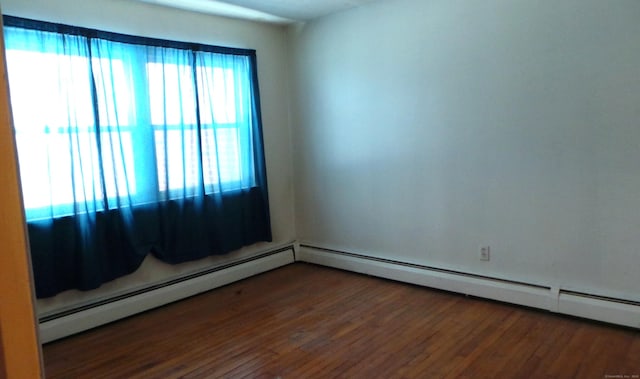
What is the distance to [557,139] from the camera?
2.95m

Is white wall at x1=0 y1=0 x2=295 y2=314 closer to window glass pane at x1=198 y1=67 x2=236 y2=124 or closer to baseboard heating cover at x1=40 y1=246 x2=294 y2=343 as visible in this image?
baseboard heating cover at x1=40 y1=246 x2=294 y2=343

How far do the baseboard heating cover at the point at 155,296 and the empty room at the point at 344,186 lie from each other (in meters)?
0.02

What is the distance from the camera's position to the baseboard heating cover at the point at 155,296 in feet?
9.97

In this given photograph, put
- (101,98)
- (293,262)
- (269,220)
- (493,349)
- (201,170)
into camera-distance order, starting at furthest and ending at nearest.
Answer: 1. (293,262)
2. (269,220)
3. (201,170)
4. (101,98)
5. (493,349)

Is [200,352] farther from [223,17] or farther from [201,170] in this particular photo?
[223,17]

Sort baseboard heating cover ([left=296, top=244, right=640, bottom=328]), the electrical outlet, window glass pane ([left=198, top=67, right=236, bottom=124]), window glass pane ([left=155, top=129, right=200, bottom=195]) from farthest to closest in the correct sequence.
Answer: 1. window glass pane ([left=198, top=67, right=236, bottom=124])
2. window glass pane ([left=155, top=129, right=200, bottom=195])
3. the electrical outlet
4. baseboard heating cover ([left=296, top=244, right=640, bottom=328])

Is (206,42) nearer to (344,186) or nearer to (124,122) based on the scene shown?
(124,122)

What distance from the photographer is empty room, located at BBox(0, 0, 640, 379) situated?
8.91 ft

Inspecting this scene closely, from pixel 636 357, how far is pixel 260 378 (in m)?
2.14

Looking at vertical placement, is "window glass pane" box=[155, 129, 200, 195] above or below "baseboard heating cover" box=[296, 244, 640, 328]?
above

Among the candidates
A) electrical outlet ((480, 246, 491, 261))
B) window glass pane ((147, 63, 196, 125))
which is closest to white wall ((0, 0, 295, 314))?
window glass pane ((147, 63, 196, 125))

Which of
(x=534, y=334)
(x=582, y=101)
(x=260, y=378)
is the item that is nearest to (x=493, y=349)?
(x=534, y=334)

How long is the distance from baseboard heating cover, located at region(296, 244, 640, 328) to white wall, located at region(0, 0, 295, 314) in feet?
2.54

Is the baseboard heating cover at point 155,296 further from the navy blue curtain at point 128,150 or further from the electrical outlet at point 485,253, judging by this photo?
the electrical outlet at point 485,253
